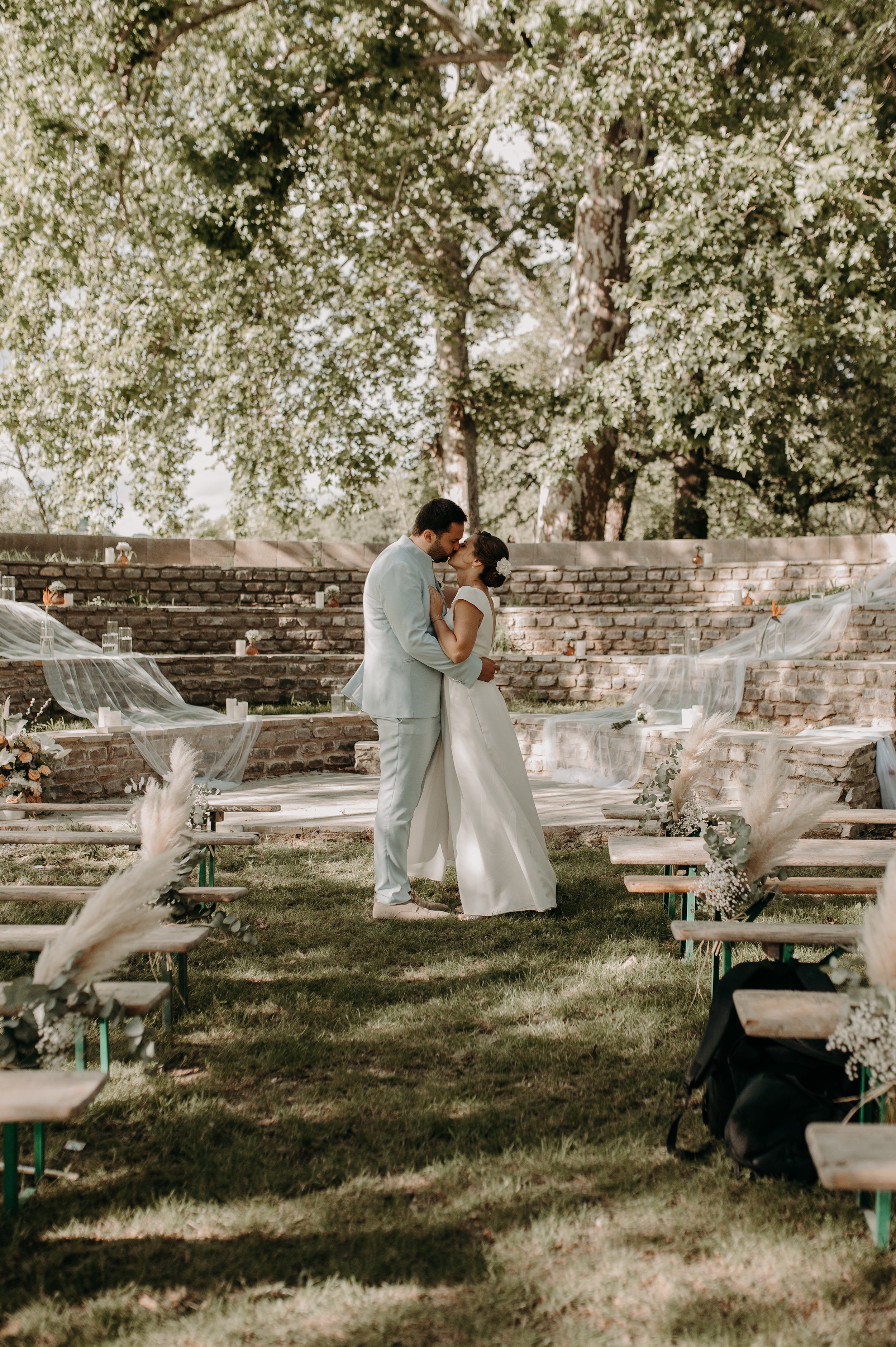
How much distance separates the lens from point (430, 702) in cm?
471

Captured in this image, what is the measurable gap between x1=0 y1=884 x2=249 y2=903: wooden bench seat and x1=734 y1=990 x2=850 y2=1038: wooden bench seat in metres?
1.90

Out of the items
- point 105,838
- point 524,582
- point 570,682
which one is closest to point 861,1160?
point 105,838

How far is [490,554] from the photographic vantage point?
4691 mm

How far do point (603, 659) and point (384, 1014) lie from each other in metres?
8.59

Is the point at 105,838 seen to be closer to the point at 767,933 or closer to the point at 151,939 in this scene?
the point at 151,939

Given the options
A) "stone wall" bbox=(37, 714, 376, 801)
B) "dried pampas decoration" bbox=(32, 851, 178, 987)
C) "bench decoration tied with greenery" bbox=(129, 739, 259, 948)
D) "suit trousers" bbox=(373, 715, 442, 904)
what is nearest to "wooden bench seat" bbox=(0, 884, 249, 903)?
"bench decoration tied with greenery" bbox=(129, 739, 259, 948)

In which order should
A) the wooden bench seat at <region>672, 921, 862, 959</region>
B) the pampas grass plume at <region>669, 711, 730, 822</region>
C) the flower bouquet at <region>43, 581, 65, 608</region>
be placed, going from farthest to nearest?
1. the flower bouquet at <region>43, 581, 65, 608</region>
2. the pampas grass plume at <region>669, 711, 730, 822</region>
3. the wooden bench seat at <region>672, 921, 862, 959</region>

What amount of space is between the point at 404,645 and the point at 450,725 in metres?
0.43

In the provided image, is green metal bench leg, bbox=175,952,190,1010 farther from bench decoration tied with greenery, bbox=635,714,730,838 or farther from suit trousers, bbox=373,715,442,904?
bench decoration tied with greenery, bbox=635,714,730,838

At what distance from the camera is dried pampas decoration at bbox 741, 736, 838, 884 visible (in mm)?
3527

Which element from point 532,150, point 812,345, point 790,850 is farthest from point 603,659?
point 532,150

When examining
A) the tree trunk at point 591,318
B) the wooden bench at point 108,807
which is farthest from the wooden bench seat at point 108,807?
the tree trunk at point 591,318

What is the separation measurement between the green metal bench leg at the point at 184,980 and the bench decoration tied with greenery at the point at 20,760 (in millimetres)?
2990

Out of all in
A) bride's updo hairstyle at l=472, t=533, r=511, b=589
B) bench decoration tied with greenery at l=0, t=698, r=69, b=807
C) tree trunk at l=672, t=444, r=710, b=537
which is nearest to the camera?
bride's updo hairstyle at l=472, t=533, r=511, b=589
